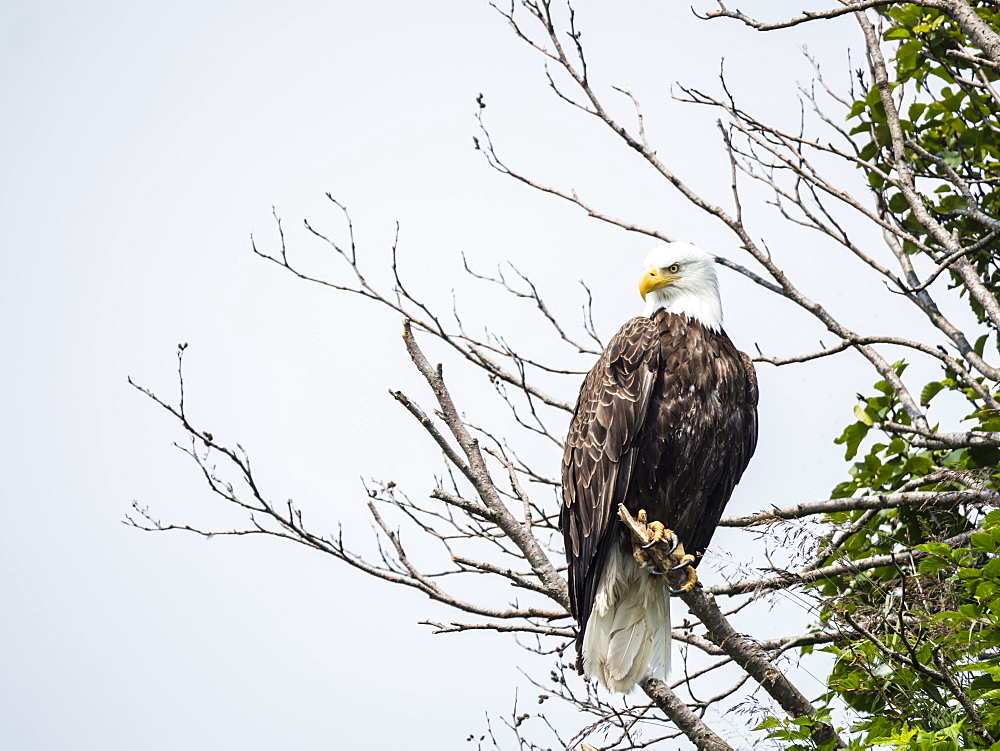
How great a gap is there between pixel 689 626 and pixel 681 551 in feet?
2.56

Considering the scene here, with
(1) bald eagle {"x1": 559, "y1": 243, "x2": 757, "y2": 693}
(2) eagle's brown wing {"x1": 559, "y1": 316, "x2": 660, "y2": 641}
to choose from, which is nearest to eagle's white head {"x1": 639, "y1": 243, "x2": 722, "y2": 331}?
Answer: (1) bald eagle {"x1": 559, "y1": 243, "x2": 757, "y2": 693}

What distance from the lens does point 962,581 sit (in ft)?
10.7

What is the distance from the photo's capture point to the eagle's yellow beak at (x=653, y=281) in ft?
17.3

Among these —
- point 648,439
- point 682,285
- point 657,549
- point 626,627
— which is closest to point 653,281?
point 682,285

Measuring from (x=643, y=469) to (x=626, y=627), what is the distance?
740 mm

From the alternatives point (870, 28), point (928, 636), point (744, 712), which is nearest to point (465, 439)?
point (744, 712)

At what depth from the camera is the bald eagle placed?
15.6 feet

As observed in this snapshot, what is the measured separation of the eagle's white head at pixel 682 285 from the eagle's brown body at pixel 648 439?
22 cm

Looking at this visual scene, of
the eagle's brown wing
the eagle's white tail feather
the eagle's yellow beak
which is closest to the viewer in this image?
the eagle's brown wing

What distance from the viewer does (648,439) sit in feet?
15.7

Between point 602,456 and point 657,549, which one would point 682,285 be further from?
point 657,549

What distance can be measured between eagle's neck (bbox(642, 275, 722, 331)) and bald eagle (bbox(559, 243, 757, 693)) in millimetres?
103

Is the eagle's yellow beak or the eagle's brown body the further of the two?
the eagle's yellow beak

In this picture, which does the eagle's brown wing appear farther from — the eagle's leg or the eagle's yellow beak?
Result: the eagle's yellow beak
